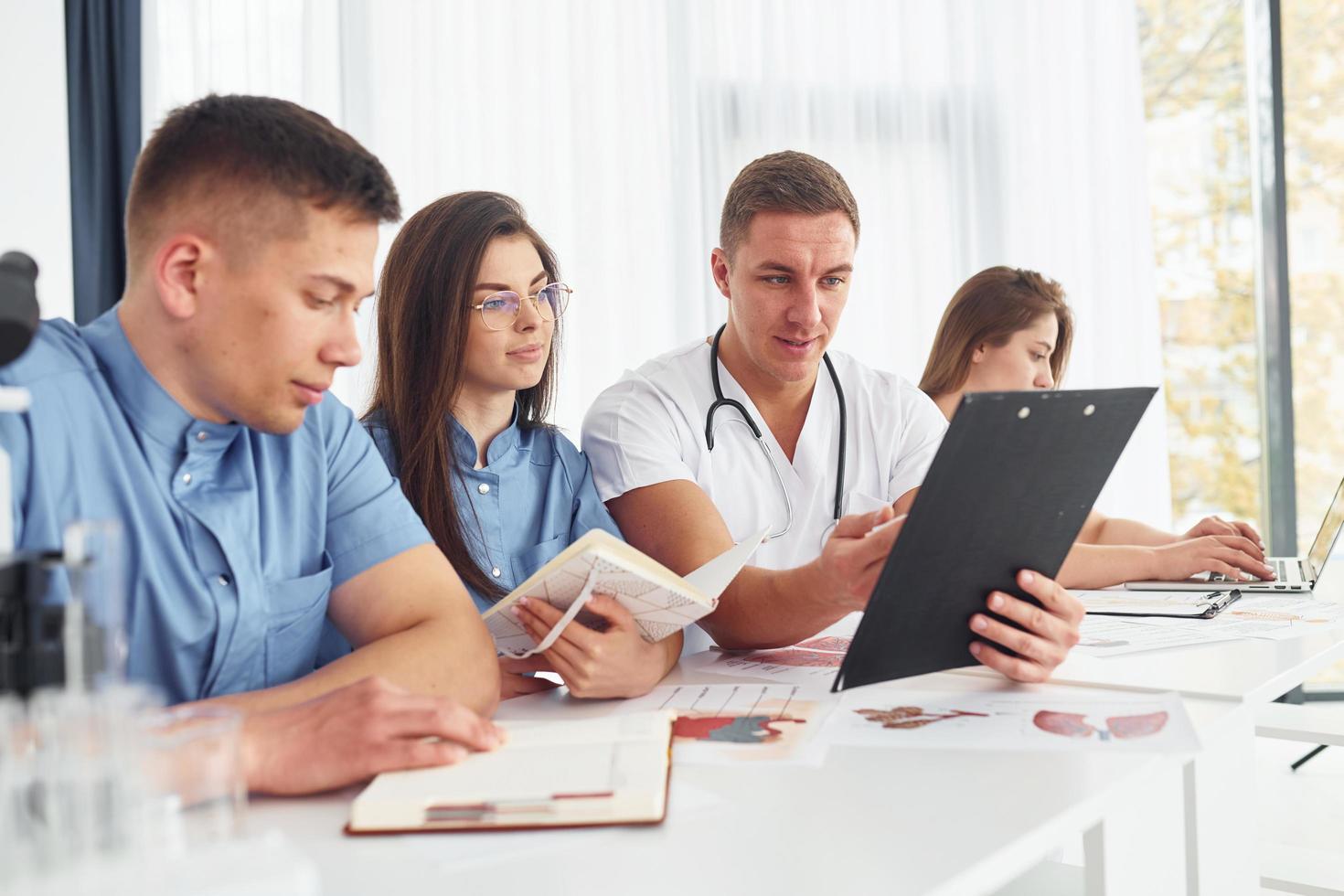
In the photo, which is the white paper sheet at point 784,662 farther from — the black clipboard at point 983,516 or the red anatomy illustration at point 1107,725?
the red anatomy illustration at point 1107,725

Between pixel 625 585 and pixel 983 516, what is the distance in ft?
1.33

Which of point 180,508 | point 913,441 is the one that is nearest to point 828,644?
point 913,441

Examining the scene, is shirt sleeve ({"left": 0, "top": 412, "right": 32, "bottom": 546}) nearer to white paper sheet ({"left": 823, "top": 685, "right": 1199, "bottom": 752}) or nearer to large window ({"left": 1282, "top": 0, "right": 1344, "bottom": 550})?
white paper sheet ({"left": 823, "top": 685, "right": 1199, "bottom": 752})

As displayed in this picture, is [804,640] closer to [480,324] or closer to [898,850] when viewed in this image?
[480,324]

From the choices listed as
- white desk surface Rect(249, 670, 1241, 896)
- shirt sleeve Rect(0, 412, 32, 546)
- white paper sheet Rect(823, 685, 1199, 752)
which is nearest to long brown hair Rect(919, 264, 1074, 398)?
white paper sheet Rect(823, 685, 1199, 752)

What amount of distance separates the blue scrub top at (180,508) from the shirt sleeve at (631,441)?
59cm

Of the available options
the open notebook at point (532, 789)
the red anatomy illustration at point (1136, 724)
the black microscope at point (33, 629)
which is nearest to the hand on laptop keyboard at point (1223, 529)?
the red anatomy illustration at point (1136, 724)

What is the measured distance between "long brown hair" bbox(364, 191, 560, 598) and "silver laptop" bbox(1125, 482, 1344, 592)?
132 centimetres

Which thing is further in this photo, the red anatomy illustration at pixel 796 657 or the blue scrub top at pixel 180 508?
the red anatomy illustration at pixel 796 657

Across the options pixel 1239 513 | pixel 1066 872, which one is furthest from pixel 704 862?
pixel 1239 513

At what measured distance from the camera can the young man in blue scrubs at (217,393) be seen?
3.76ft

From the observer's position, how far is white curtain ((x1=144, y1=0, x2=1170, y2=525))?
3.57 metres

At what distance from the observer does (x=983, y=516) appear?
123 cm

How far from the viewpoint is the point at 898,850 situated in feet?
2.75
